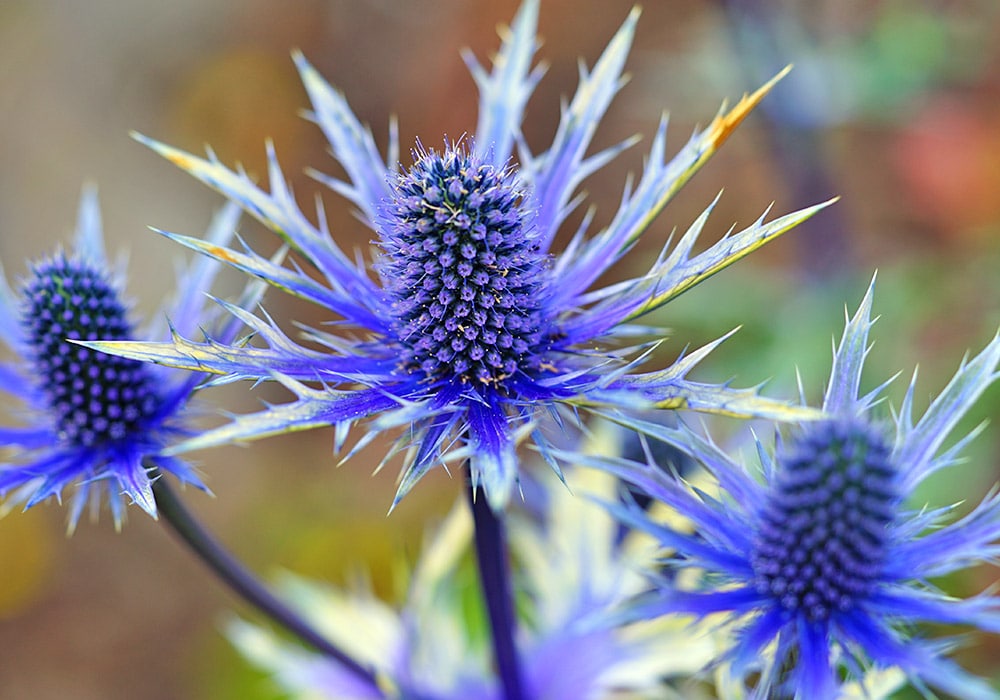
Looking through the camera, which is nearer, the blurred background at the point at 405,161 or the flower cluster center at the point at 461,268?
the flower cluster center at the point at 461,268

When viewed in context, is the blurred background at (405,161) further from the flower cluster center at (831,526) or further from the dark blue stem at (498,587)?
the dark blue stem at (498,587)

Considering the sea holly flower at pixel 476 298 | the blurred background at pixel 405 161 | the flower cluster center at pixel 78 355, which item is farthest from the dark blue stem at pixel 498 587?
the blurred background at pixel 405 161

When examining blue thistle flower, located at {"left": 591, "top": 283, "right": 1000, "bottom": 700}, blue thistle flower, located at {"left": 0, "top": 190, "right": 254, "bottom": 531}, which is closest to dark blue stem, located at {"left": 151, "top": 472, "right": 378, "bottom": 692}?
blue thistle flower, located at {"left": 0, "top": 190, "right": 254, "bottom": 531}

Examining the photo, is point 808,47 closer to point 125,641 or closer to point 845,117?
point 845,117

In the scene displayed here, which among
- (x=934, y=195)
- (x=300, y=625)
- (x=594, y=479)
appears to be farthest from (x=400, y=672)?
(x=934, y=195)

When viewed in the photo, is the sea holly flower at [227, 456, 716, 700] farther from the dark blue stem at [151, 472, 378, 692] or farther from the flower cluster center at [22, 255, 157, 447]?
the flower cluster center at [22, 255, 157, 447]
